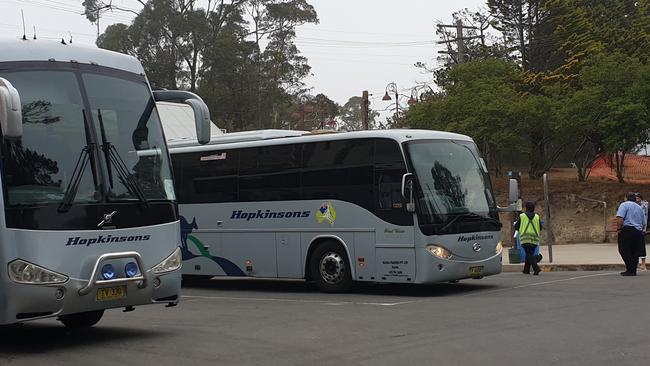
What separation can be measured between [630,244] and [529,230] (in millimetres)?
2179

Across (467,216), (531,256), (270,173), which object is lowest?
(531,256)

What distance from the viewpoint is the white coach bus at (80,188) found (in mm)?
9023

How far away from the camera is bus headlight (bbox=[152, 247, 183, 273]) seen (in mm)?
10112

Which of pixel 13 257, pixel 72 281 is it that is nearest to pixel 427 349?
pixel 72 281

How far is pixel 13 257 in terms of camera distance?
8961 millimetres

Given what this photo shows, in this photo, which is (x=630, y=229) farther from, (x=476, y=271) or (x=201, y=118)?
(x=201, y=118)

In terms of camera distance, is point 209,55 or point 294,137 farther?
point 209,55

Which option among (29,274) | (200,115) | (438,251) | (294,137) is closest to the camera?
(29,274)

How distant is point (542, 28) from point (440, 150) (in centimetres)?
2981

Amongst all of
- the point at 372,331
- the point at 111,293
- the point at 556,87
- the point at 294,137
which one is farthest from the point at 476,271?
the point at 556,87

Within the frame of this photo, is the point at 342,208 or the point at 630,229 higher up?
the point at 342,208

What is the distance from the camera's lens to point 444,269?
1540 cm

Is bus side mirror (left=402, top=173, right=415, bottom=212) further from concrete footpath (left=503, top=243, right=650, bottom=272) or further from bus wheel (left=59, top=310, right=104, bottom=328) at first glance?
concrete footpath (left=503, top=243, right=650, bottom=272)

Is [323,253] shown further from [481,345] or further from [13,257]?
[13,257]
